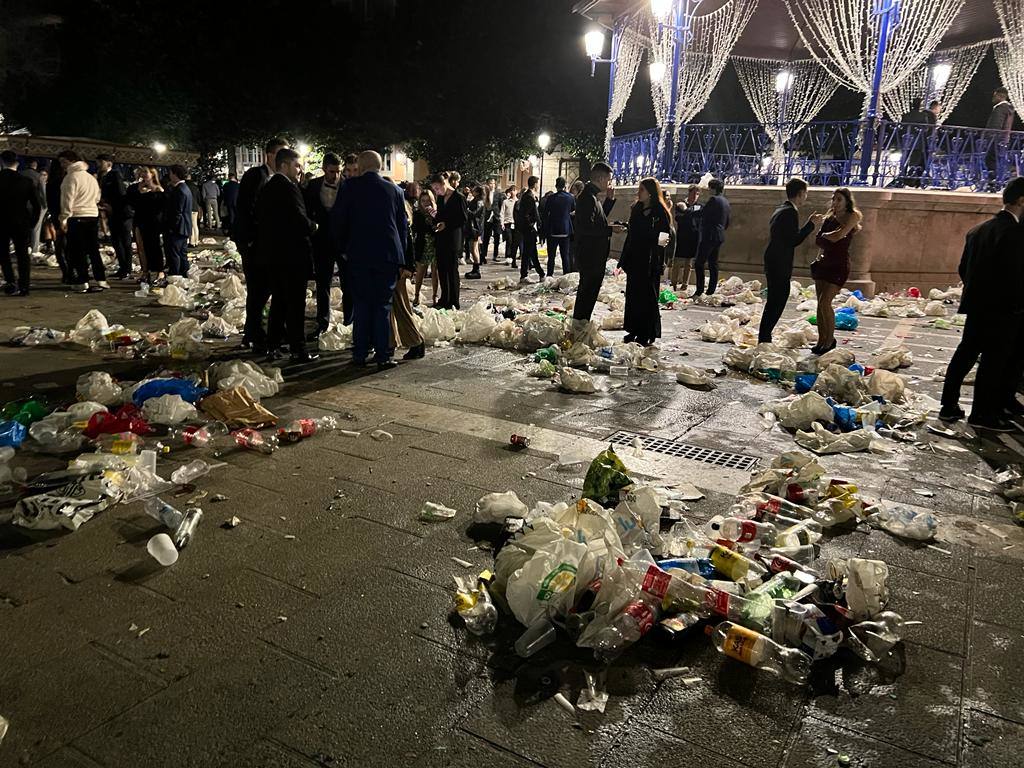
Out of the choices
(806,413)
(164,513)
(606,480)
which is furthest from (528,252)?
(164,513)

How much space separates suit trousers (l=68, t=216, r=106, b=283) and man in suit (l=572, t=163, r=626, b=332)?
7463 millimetres

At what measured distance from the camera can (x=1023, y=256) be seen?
5293 mm

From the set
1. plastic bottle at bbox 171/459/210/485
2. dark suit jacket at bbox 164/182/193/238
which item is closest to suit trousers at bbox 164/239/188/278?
dark suit jacket at bbox 164/182/193/238

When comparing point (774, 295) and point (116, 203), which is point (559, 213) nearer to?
point (774, 295)

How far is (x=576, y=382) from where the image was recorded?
6504 mm

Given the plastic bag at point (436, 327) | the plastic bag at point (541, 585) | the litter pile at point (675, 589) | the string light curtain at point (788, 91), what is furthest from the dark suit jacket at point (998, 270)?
the string light curtain at point (788, 91)

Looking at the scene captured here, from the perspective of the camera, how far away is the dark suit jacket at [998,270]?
5.28 m

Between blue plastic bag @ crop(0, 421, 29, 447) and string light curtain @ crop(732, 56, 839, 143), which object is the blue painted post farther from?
blue plastic bag @ crop(0, 421, 29, 447)

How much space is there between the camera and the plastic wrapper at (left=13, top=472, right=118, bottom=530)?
→ 3.63 metres

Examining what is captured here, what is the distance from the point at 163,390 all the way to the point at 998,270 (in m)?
6.27

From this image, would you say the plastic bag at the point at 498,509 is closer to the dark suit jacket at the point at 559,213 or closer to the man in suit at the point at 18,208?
the man in suit at the point at 18,208

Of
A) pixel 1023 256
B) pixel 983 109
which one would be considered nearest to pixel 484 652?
pixel 1023 256

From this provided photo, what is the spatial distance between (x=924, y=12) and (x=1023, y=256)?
35.8ft

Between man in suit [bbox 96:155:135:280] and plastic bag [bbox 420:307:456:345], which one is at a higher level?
man in suit [bbox 96:155:135:280]
